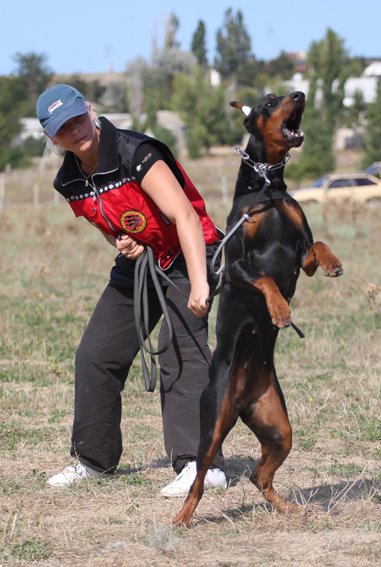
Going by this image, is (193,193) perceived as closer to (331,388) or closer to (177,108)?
(331,388)

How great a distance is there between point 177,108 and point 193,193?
59596 mm

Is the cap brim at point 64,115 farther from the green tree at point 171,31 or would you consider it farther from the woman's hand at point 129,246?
the green tree at point 171,31

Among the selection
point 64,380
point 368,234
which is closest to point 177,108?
point 368,234

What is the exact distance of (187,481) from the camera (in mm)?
5121

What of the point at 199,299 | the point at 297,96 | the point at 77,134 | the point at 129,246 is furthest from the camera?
the point at 129,246

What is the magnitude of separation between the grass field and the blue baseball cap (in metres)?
1.72

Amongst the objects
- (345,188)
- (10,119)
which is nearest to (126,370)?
(345,188)

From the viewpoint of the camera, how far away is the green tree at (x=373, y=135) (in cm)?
4359

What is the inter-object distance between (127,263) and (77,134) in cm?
77

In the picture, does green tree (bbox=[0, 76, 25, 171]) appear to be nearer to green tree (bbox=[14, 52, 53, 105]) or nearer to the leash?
green tree (bbox=[14, 52, 53, 105])

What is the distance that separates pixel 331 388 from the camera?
752 centimetres

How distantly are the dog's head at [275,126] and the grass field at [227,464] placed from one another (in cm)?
154

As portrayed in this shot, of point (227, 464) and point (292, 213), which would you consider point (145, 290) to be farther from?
point (227, 464)

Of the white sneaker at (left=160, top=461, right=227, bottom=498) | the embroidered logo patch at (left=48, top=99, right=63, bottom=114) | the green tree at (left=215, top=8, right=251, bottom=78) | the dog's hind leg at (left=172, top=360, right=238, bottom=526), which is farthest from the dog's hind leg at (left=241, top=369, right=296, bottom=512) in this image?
the green tree at (left=215, top=8, right=251, bottom=78)
